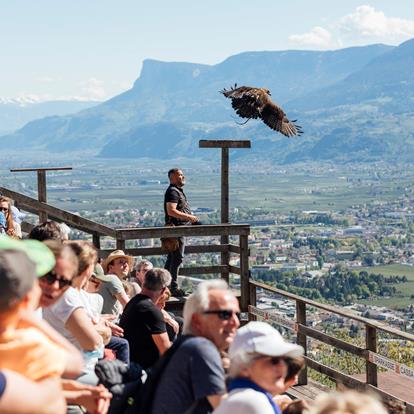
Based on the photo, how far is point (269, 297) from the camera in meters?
52.7

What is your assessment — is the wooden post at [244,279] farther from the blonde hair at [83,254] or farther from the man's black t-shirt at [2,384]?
the man's black t-shirt at [2,384]

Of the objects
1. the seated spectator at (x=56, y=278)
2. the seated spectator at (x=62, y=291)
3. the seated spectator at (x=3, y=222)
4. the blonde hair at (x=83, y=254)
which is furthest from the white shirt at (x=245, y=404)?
the seated spectator at (x=3, y=222)

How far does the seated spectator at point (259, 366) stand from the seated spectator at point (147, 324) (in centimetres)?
180

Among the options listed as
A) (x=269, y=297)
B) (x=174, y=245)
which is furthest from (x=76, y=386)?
(x=269, y=297)

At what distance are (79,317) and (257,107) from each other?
629 cm

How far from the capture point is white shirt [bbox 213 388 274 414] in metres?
3.62

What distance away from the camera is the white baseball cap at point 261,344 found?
3723 millimetres

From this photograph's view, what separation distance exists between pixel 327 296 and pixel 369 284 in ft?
29.3

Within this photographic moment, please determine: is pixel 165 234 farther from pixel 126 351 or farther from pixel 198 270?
pixel 126 351

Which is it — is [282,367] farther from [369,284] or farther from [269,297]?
[369,284]

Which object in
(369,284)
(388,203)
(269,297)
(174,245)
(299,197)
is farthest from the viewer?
(299,197)

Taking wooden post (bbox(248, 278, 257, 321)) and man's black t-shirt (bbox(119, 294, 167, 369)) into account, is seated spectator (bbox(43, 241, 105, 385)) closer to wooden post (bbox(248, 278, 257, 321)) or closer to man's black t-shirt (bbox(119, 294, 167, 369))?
man's black t-shirt (bbox(119, 294, 167, 369))

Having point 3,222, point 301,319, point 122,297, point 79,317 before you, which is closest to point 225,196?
point 301,319

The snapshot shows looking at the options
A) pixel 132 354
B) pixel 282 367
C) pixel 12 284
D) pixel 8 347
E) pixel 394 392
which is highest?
pixel 12 284
